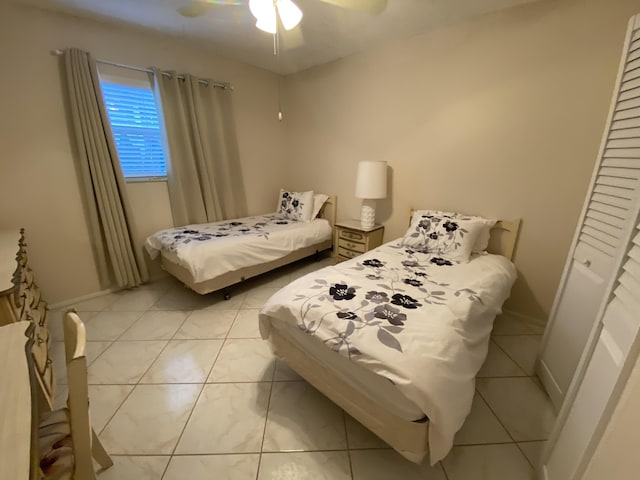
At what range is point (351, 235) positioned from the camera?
3.04 meters

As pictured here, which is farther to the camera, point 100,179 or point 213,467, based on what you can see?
point 100,179

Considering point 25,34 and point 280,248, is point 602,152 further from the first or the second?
point 25,34

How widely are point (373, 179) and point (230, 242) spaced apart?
160cm

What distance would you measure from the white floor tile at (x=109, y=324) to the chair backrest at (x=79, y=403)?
154cm

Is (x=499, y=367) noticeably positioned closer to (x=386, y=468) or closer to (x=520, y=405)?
(x=520, y=405)

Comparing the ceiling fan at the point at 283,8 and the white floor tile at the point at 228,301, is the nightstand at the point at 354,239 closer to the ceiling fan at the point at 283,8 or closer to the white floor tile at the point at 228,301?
the white floor tile at the point at 228,301

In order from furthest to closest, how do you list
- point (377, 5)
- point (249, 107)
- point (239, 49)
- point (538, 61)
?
point (249, 107) → point (239, 49) → point (538, 61) → point (377, 5)

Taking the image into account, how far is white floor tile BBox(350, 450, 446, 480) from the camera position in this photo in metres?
1.16

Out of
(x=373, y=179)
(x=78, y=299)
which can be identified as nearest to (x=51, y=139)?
(x=78, y=299)

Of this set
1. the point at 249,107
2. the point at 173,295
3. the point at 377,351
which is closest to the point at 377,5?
the point at 377,351

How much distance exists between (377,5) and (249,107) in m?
2.34

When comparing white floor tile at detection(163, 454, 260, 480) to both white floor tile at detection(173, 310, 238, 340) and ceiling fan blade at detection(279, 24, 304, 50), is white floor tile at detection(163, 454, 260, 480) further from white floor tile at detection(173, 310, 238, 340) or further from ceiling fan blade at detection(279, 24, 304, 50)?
ceiling fan blade at detection(279, 24, 304, 50)

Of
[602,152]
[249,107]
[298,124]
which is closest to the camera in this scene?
[602,152]

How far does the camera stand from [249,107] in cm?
347
